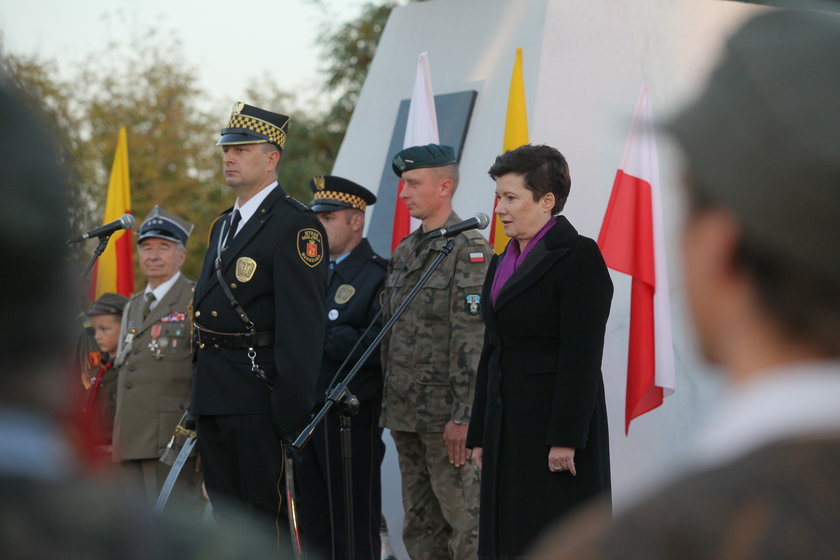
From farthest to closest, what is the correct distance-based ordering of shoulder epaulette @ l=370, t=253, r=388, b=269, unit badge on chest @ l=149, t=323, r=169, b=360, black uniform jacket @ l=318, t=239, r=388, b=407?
unit badge on chest @ l=149, t=323, r=169, b=360 < shoulder epaulette @ l=370, t=253, r=388, b=269 < black uniform jacket @ l=318, t=239, r=388, b=407

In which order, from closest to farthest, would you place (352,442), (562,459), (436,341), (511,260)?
(562,459) < (511,260) < (436,341) < (352,442)

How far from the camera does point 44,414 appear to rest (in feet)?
3.03

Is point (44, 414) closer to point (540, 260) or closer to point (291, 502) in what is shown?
point (540, 260)

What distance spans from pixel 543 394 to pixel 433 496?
1.34m

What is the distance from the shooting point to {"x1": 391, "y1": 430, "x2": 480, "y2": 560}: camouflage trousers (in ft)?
16.3

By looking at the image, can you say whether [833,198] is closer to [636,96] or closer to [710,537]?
[710,537]

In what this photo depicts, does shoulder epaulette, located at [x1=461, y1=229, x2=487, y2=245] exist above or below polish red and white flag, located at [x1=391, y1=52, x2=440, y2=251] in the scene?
below

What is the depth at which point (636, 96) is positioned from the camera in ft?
21.5

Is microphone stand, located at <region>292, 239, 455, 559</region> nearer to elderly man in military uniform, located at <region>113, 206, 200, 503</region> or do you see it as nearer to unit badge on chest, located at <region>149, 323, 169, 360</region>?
elderly man in military uniform, located at <region>113, 206, 200, 503</region>

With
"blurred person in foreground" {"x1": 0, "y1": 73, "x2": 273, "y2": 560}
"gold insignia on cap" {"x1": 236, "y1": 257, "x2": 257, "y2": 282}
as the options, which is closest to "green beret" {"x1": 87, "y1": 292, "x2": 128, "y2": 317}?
"gold insignia on cap" {"x1": 236, "y1": 257, "x2": 257, "y2": 282}

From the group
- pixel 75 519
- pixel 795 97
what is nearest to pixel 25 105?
pixel 75 519

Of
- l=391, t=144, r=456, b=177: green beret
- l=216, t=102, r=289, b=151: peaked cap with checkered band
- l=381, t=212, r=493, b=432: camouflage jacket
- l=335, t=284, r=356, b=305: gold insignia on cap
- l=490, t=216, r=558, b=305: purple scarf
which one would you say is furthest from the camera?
l=335, t=284, r=356, b=305: gold insignia on cap

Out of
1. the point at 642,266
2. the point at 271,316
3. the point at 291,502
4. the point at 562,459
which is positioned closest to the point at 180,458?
the point at 291,502

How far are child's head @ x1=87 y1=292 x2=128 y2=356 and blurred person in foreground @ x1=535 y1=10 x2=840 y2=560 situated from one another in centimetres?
629
